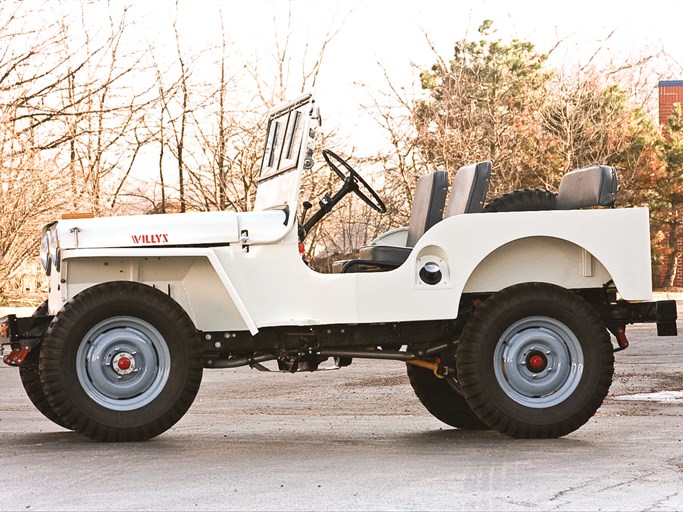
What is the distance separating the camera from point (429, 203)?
8.80 metres

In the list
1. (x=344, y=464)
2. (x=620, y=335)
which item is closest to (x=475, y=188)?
(x=620, y=335)

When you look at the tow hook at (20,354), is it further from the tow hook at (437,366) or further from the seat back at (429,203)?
the seat back at (429,203)

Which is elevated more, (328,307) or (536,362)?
(328,307)

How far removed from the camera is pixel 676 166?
46594mm

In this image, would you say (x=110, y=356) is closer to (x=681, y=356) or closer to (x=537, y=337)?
(x=537, y=337)

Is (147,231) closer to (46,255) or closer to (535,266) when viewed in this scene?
(46,255)

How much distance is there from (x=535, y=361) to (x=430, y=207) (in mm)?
1322

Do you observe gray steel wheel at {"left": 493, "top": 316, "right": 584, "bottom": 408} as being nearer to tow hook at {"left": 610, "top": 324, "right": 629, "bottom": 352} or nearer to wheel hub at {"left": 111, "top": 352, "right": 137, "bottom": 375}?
tow hook at {"left": 610, "top": 324, "right": 629, "bottom": 352}

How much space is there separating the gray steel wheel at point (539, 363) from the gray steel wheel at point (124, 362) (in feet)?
7.05

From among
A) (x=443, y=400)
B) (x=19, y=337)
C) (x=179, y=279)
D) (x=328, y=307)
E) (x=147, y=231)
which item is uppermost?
(x=147, y=231)

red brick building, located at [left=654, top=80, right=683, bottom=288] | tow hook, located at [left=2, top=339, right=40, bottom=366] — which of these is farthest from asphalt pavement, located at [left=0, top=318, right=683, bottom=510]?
red brick building, located at [left=654, top=80, right=683, bottom=288]

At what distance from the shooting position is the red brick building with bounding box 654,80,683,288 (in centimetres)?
5047

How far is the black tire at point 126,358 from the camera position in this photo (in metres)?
7.82

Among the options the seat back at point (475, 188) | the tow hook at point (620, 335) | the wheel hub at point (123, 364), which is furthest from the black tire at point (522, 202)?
the wheel hub at point (123, 364)
